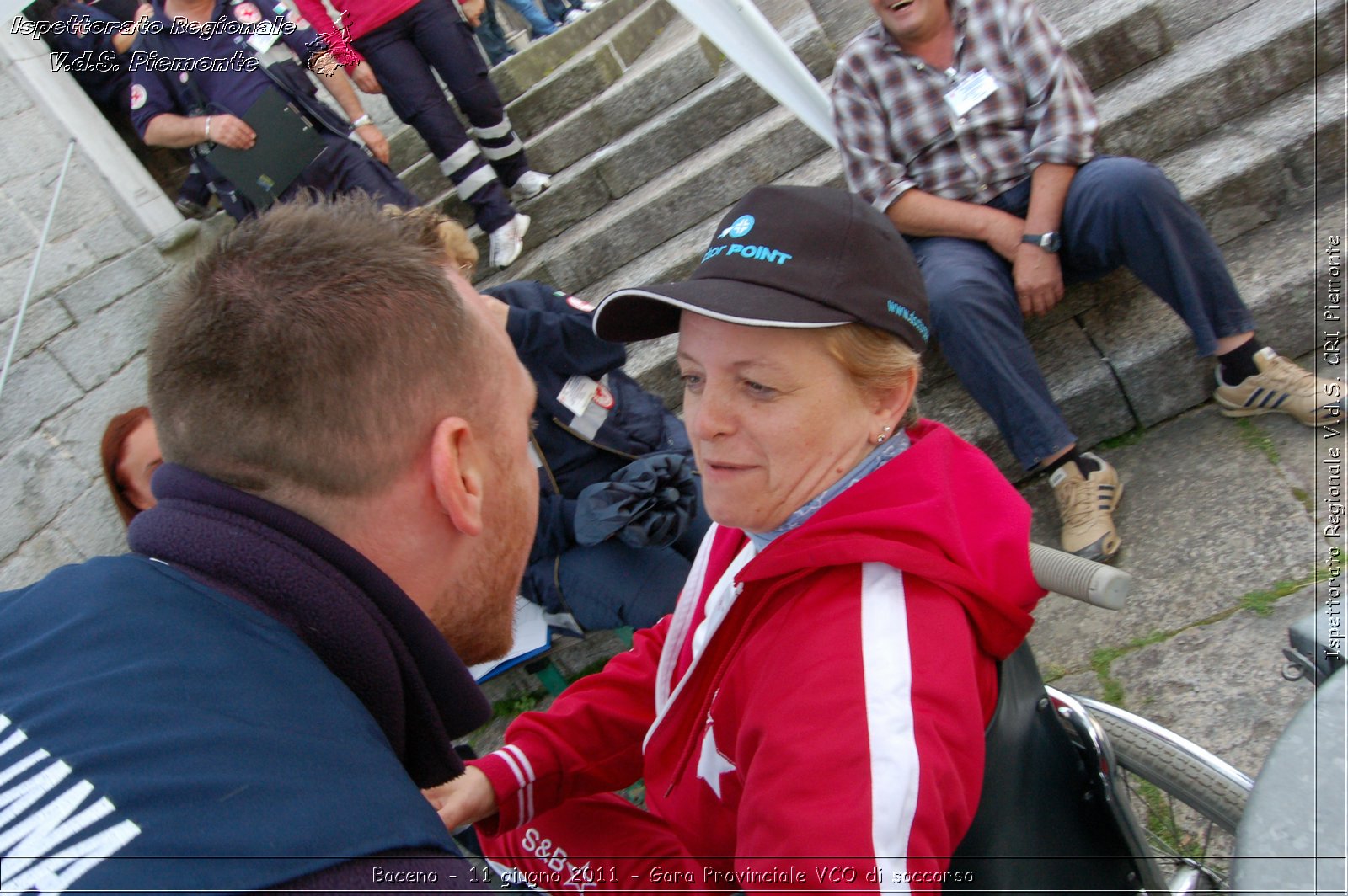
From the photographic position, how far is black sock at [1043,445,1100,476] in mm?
2594

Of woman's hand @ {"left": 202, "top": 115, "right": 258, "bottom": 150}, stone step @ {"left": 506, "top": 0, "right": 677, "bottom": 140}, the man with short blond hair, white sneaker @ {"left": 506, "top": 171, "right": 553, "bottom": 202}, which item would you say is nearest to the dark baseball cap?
the man with short blond hair

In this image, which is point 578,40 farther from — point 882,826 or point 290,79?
point 882,826

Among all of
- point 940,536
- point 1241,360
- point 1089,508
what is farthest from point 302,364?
point 1241,360

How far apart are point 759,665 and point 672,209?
335 cm

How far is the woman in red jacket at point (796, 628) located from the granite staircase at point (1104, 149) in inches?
66.5

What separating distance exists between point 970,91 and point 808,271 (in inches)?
72.5

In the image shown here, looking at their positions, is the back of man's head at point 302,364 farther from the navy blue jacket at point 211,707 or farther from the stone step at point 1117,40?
the stone step at point 1117,40

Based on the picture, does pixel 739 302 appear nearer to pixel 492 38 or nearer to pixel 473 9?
pixel 473 9

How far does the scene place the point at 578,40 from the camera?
20.6ft

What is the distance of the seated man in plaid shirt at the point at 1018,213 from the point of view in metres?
2.52

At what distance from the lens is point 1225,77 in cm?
315

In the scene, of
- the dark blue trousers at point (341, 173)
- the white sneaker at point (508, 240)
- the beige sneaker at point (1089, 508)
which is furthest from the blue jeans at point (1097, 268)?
the dark blue trousers at point (341, 173)

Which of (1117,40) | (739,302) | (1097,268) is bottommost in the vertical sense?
(1097,268)

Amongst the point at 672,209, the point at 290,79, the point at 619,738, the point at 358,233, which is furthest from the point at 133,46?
the point at 619,738
